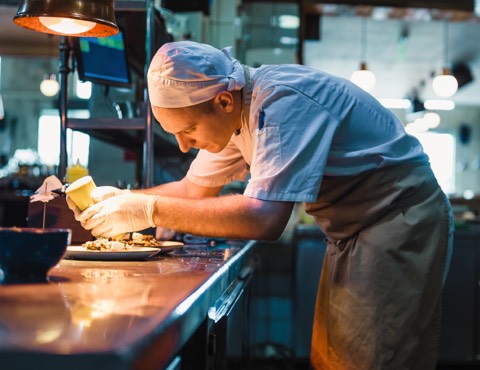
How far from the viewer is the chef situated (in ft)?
5.13

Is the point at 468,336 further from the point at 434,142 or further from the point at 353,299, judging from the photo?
the point at 434,142

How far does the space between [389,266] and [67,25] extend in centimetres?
112

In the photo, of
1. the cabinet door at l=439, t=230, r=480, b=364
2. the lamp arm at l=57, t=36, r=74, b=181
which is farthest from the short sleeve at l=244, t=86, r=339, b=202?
the cabinet door at l=439, t=230, r=480, b=364

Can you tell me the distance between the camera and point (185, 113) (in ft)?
5.69

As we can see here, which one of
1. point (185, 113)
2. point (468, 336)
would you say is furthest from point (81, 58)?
point (468, 336)

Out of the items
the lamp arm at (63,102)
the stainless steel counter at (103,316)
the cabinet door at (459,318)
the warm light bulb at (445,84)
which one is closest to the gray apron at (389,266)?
the stainless steel counter at (103,316)

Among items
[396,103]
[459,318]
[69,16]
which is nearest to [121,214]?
[69,16]

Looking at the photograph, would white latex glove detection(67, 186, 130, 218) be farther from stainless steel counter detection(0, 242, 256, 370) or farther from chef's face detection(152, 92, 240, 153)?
stainless steel counter detection(0, 242, 256, 370)

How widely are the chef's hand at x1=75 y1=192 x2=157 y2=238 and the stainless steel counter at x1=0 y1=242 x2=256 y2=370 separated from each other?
0.25m

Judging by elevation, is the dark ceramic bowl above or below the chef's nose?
below

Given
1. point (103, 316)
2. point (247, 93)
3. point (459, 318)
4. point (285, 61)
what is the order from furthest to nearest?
point (285, 61) < point (459, 318) < point (247, 93) < point (103, 316)

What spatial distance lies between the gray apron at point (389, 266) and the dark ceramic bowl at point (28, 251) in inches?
34.2

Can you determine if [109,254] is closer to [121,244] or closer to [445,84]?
[121,244]

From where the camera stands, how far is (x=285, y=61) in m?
5.48
